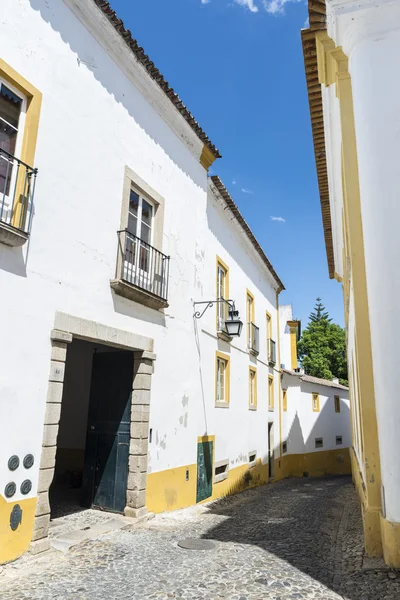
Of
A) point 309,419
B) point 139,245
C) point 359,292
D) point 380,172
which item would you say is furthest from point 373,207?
point 309,419

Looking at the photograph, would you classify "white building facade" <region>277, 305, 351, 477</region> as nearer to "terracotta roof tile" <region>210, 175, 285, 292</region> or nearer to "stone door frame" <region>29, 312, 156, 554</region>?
"terracotta roof tile" <region>210, 175, 285, 292</region>

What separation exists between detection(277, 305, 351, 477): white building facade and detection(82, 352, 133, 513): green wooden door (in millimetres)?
10950

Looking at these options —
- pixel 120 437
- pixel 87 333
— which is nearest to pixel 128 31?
pixel 87 333

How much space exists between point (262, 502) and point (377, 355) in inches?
266

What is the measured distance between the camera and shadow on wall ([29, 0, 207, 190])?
5.82m

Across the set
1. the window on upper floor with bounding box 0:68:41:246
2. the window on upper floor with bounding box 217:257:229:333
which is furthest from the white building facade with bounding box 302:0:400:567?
the window on upper floor with bounding box 217:257:229:333

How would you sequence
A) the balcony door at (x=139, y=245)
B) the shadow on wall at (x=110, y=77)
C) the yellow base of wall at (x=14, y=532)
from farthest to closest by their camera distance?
the balcony door at (x=139, y=245) < the shadow on wall at (x=110, y=77) < the yellow base of wall at (x=14, y=532)

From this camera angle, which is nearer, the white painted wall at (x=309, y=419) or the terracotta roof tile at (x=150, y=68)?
the terracotta roof tile at (x=150, y=68)

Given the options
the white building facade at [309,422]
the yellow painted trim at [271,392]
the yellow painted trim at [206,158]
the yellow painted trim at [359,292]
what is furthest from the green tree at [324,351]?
the yellow painted trim at [359,292]

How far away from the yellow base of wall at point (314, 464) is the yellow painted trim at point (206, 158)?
1117cm

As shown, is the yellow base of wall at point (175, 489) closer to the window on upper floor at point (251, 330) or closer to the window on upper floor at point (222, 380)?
the window on upper floor at point (222, 380)

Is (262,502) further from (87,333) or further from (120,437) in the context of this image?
(87,333)

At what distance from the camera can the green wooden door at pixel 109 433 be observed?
22.4 ft

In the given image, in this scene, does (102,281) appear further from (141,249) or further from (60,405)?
(60,405)
